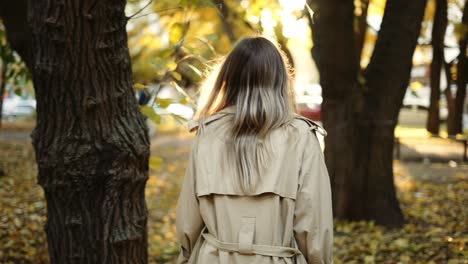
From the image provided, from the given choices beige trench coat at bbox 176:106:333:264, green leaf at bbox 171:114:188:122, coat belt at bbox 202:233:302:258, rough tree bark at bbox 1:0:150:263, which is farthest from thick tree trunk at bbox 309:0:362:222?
coat belt at bbox 202:233:302:258

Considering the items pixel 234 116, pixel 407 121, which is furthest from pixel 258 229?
pixel 407 121

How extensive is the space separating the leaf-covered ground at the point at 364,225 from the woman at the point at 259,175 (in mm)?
2008

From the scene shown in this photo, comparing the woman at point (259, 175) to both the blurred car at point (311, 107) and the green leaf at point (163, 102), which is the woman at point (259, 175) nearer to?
the green leaf at point (163, 102)

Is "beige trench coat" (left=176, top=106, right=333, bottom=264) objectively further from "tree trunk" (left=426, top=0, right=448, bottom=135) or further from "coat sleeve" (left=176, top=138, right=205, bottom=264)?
"tree trunk" (left=426, top=0, right=448, bottom=135)

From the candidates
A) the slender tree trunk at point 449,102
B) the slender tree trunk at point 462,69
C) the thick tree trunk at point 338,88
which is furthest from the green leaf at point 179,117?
the slender tree trunk at point 449,102

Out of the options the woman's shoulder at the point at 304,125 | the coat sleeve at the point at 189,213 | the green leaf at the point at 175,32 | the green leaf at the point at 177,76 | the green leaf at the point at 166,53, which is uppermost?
the green leaf at the point at 175,32

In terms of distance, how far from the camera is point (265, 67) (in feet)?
8.55

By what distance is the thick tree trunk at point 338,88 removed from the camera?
22.5ft

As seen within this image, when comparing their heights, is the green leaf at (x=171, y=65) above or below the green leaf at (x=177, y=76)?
above

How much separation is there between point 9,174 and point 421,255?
7.69m

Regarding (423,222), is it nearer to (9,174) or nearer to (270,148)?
(270,148)

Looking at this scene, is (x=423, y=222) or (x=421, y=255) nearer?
(x=421, y=255)

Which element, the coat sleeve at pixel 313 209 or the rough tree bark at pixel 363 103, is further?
the rough tree bark at pixel 363 103

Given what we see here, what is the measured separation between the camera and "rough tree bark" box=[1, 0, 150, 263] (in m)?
3.24
